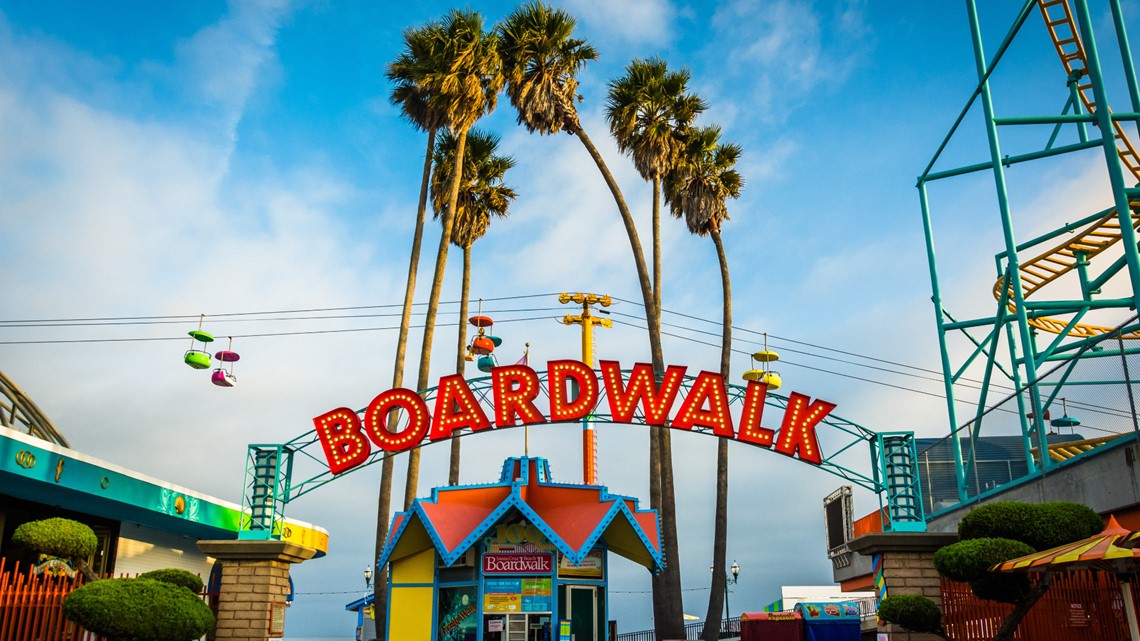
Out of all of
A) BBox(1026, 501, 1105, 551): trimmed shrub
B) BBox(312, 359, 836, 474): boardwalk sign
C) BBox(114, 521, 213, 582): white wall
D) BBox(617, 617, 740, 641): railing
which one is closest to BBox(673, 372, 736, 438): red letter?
BBox(312, 359, 836, 474): boardwalk sign

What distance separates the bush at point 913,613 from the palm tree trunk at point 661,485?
7953 millimetres

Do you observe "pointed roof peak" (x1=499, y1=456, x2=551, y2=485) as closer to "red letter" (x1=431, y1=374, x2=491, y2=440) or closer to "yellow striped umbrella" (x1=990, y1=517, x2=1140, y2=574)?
"red letter" (x1=431, y1=374, x2=491, y2=440)

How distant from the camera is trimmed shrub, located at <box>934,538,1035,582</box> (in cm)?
1603

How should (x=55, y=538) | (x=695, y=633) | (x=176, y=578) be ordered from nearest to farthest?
(x=55, y=538), (x=176, y=578), (x=695, y=633)

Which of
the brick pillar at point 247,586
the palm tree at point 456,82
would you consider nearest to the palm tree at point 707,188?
the palm tree at point 456,82

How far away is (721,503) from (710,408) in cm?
831

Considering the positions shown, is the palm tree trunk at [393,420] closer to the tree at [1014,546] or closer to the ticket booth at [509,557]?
the ticket booth at [509,557]

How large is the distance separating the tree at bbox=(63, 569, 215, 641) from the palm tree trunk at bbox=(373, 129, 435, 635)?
23.2ft

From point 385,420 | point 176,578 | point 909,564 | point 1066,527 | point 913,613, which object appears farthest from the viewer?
point 385,420

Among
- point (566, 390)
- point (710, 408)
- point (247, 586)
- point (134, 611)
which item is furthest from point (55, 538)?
point (710, 408)

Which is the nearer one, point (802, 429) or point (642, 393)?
point (802, 429)

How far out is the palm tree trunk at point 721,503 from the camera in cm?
2805

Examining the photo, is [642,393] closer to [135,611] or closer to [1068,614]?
[1068,614]

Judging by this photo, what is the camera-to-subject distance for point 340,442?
905 inches
